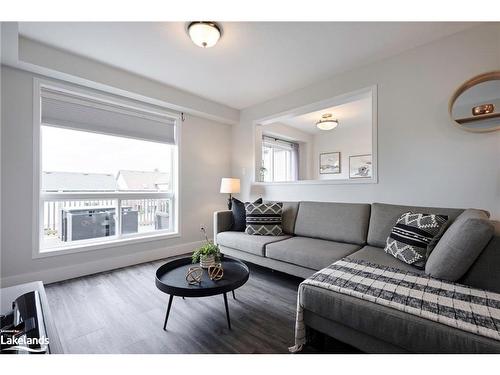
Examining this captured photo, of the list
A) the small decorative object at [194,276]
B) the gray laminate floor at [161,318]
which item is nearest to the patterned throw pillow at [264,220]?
the gray laminate floor at [161,318]

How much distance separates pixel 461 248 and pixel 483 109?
1464 mm

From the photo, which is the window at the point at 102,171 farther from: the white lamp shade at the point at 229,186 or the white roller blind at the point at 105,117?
the white lamp shade at the point at 229,186

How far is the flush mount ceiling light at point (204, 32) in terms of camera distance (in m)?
1.88

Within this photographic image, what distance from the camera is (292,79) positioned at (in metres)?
2.97

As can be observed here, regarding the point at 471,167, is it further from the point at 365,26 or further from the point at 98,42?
the point at 98,42

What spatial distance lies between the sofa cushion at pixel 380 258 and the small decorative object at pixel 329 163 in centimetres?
360

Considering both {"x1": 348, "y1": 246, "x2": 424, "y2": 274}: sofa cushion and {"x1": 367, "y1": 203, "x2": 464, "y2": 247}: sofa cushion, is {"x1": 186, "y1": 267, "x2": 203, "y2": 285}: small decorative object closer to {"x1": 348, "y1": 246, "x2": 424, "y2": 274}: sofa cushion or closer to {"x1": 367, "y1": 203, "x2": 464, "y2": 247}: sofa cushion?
{"x1": 348, "y1": 246, "x2": 424, "y2": 274}: sofa cushion

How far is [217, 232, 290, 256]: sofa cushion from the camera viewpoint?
248 cm

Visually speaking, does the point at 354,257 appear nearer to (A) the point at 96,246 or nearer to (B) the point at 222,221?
(B) the point at 222,221

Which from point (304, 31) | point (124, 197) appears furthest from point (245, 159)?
point (304, 31)

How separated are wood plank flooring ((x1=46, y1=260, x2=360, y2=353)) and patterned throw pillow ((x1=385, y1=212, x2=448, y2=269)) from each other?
0.87 m

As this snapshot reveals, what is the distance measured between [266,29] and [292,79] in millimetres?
1060
